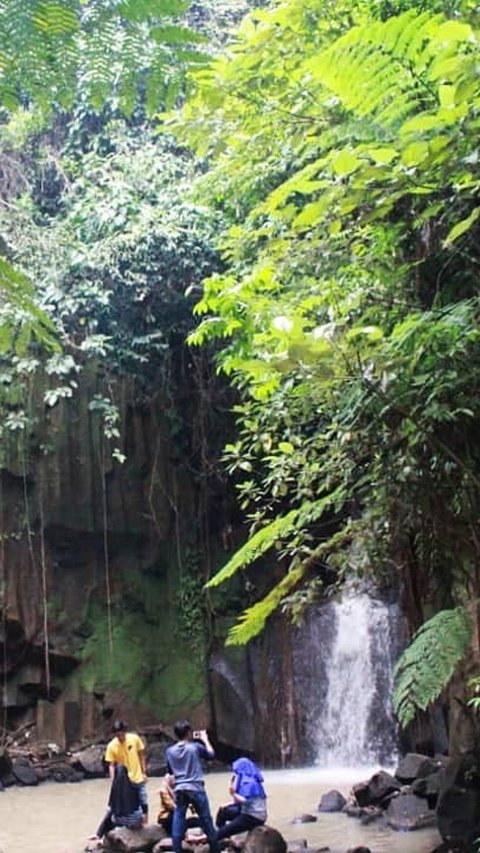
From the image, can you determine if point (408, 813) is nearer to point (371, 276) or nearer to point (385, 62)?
point (371, 276)

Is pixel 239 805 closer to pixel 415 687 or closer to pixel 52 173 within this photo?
pixel 415 687

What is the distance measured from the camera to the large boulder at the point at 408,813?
8.02 meters

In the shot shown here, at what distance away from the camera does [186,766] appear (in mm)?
7055

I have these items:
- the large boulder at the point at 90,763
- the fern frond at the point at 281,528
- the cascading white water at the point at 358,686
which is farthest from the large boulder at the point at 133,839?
the cascading white water at the point at 358,686

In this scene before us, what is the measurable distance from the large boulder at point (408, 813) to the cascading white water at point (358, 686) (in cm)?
493

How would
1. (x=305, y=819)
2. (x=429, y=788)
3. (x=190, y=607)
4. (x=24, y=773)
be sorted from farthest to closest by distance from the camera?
(x=190, y=607) < (x=24, y=773) < (x=305, y=819) < (x=429, y=788)

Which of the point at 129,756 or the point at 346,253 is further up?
the point at 346,253

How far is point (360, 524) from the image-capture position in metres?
5.28

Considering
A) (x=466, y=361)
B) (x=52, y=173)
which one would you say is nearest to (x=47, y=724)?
(x=52, y=173)

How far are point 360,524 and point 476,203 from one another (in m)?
1.91

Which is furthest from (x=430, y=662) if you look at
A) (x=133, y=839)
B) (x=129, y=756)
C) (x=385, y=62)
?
(x=129, y=756)

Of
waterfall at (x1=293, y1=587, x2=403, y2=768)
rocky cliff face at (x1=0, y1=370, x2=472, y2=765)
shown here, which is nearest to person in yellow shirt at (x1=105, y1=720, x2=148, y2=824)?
waterfall at (x1=293, y1=587, x2=403, y2=768)

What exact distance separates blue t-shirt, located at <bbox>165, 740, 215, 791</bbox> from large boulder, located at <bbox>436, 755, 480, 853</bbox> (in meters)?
1.88

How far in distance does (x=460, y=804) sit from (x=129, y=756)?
2.88m
